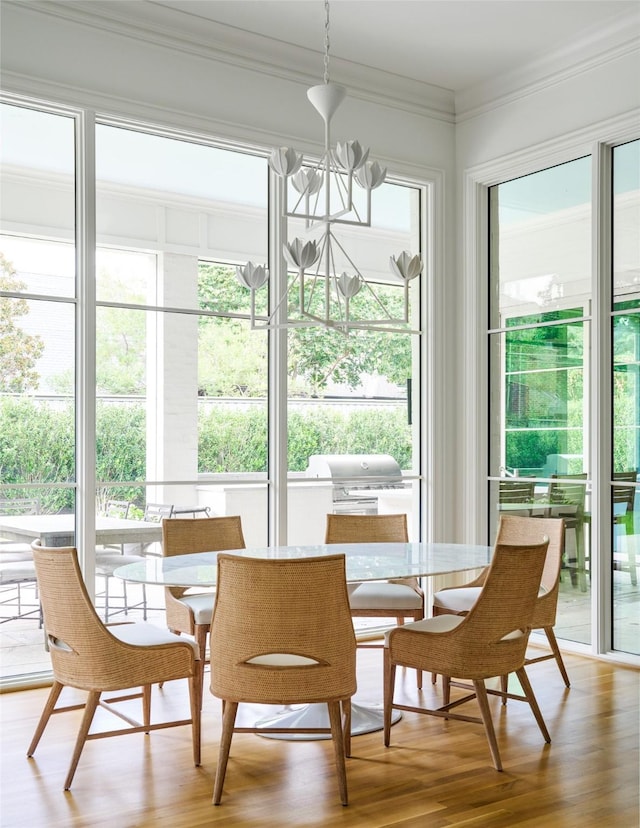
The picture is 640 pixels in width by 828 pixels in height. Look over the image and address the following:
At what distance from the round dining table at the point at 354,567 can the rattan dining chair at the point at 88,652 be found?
24 cm

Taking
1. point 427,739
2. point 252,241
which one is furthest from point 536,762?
point 252,241

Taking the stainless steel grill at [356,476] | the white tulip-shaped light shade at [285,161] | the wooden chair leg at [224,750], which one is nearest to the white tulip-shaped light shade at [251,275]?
the white tulip-shaped light shade at [285,161]

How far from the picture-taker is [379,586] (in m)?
4.29

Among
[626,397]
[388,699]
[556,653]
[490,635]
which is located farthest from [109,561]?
[626,397]

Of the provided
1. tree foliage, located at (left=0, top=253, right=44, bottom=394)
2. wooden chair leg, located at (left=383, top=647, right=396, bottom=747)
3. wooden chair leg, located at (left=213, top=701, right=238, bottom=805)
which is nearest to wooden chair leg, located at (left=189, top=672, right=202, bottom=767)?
wooden chair leg, located at (left=213, top=701, right=238, bottom=805)

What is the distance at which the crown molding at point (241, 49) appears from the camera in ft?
14.5

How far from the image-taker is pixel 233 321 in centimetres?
504

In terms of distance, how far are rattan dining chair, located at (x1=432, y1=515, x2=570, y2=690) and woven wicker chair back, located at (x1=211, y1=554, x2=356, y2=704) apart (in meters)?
1.31

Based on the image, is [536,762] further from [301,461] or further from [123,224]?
[123,224]

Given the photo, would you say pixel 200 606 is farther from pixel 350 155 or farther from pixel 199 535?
pixel 350 155

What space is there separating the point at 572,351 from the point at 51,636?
11.0 feet

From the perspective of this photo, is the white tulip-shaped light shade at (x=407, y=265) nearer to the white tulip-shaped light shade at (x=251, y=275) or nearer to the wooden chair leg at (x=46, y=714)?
the white tulip-shaped light shade at (x=251, y=275)

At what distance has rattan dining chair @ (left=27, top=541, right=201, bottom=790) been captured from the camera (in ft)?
9.88

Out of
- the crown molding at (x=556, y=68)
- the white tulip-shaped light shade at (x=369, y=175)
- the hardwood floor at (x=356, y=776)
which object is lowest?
the hardwood floor at (x=356, y=776)
